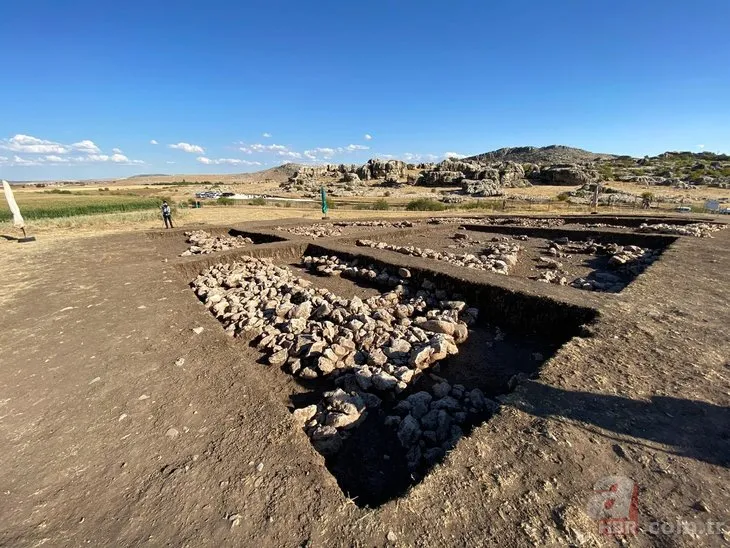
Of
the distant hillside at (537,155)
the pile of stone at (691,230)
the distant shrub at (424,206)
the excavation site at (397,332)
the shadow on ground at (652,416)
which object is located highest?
the distant hillside at (537,155)

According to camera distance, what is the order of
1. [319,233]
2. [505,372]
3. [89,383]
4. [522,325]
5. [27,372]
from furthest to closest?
[319,233] < [522,325] < [505,372] < [27,372] < [89,383]

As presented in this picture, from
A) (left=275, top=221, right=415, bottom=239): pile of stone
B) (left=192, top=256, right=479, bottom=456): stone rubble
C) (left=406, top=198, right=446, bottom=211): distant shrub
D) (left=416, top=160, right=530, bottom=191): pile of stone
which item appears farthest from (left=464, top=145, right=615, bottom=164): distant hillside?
(left=192, top=256, right=479, bottom=456): stone rubble

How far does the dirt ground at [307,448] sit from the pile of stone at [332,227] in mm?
9847

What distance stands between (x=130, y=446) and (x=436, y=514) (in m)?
2.56

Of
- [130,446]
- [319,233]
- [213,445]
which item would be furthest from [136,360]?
[319,233]

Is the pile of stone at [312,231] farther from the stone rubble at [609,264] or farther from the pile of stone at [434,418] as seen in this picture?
the pile of stone at [434,418]

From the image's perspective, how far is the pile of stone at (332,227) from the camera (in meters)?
14.6

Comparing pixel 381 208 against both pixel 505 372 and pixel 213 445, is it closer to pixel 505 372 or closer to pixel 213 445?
pixel 505 372

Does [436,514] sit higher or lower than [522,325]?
higher

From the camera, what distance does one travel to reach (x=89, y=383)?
387 centimetres

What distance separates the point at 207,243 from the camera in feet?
41.9

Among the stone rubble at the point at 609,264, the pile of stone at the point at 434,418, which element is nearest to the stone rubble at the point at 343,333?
the pile of stone at the point at 434,418

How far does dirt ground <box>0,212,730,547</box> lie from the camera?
2.09 m

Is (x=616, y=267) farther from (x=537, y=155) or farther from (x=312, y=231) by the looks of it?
(x=537, y=155)
